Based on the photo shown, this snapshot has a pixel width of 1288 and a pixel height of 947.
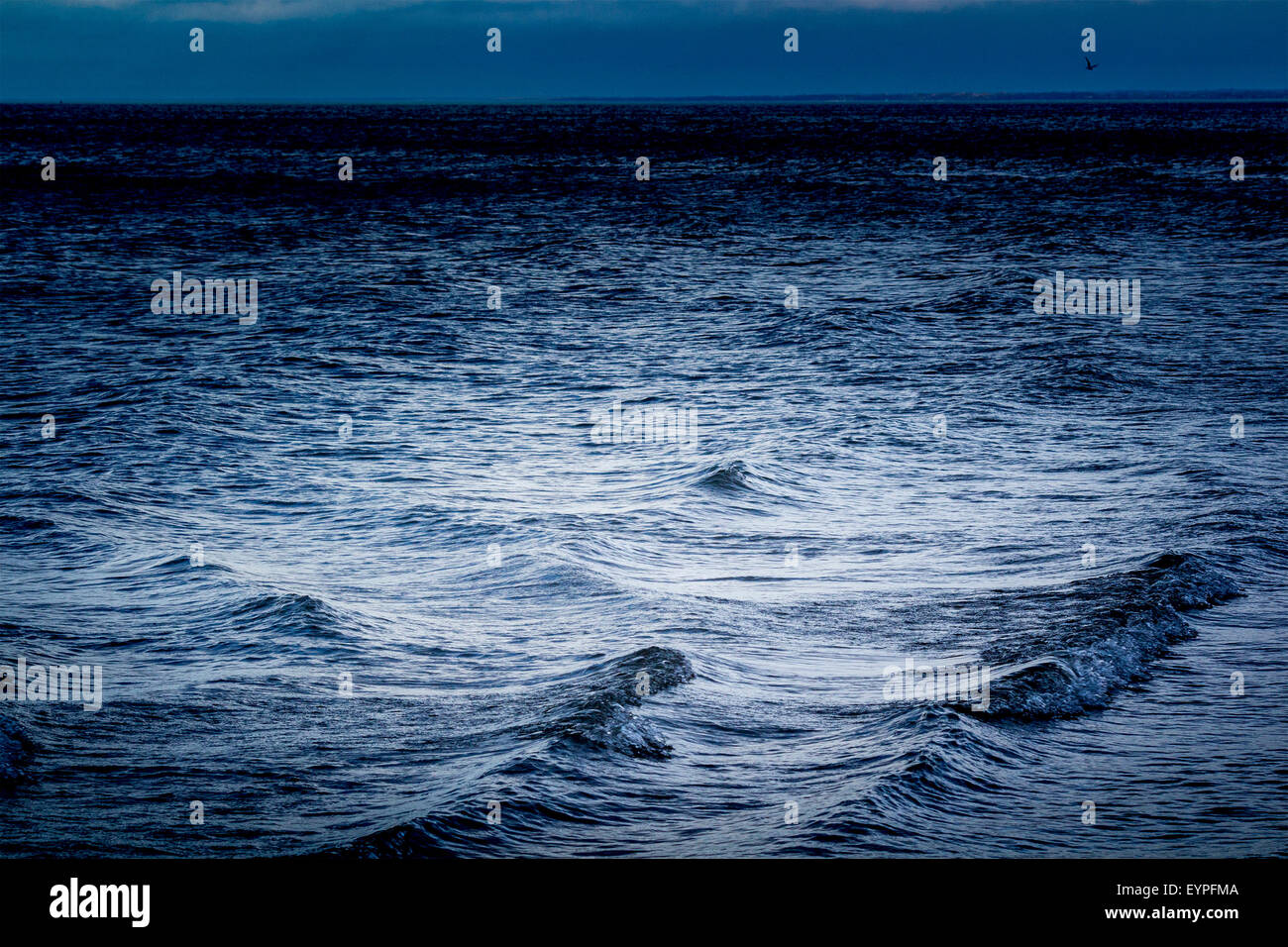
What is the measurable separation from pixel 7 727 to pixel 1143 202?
53.7m

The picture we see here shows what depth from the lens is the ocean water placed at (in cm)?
709

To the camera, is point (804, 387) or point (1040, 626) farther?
point (804, 387)

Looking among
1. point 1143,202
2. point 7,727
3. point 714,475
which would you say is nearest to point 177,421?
point 714,475

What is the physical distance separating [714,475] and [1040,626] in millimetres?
5665

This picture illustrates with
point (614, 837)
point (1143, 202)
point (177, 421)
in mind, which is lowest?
point (614, 837)

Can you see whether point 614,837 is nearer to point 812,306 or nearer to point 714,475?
point 714,475

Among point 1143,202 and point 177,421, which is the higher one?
point 1143,202

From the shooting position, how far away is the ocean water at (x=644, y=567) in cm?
709

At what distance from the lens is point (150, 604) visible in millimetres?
10406

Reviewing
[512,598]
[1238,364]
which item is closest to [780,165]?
[1238,364]

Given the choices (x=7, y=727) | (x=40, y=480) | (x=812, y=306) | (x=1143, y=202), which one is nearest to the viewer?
(x=7, y=727)

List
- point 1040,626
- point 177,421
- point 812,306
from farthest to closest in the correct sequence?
1. point 812,306
2. point 177,421
3. point 1040,626

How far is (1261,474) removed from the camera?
588 inches

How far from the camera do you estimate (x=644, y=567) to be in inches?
464
